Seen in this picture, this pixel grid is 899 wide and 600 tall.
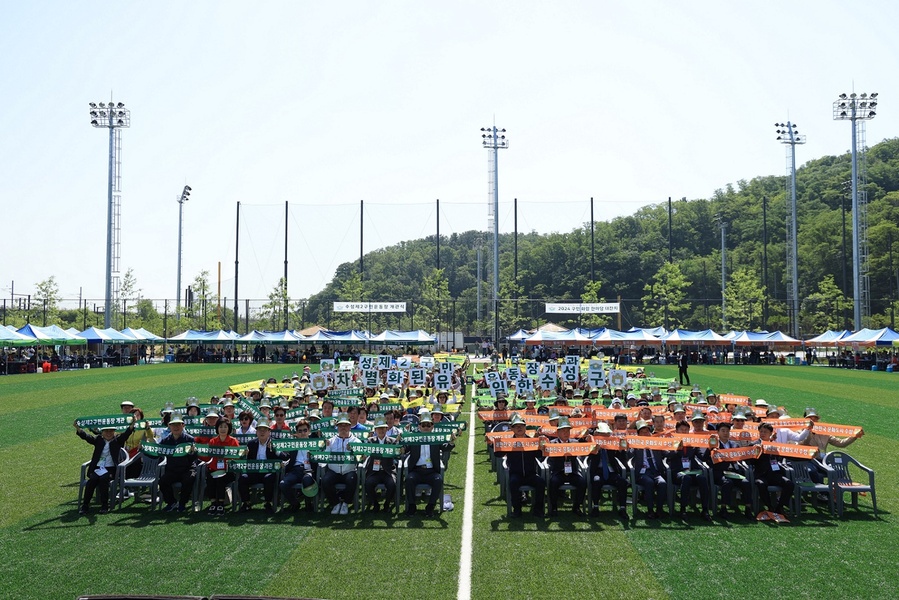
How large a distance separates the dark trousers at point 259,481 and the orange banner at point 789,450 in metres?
7.20

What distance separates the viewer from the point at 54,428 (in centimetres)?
2069

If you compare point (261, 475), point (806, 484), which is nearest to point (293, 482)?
point (261, 475)

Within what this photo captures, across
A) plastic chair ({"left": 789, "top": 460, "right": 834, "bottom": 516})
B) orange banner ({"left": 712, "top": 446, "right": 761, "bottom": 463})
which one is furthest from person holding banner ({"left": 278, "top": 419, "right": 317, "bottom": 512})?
plastic chair ({"left": 789, "top": 460, "right": 834, "bottom": 516})

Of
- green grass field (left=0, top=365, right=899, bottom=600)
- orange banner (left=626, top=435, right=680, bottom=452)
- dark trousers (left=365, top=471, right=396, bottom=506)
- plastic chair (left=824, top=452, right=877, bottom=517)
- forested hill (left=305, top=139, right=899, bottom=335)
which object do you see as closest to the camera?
green grass field (left=0, top=365, right=899, bottom=600)

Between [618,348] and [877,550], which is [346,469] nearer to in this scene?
[877,550]

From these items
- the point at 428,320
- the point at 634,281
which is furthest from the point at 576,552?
the point at 634,281

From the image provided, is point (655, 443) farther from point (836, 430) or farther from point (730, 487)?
Result: point (836, 430)

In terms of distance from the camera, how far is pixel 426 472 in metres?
11.5

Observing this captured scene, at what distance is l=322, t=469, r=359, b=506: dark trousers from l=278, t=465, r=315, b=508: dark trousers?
0.22 m

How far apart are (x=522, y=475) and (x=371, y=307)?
202ft

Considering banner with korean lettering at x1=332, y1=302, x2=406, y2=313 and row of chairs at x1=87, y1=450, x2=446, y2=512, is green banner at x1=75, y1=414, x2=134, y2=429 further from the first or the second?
banner with korean lettering at x1=332, y1=302, x2=406, y2=313

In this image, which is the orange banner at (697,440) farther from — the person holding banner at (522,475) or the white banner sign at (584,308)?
the white banner sign at (584,308)

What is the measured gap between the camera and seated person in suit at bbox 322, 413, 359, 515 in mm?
11383

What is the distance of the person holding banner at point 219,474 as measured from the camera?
1131 centimetres
